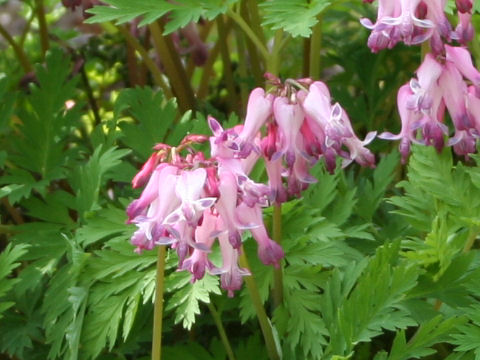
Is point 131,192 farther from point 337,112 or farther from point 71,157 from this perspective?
point 337,112

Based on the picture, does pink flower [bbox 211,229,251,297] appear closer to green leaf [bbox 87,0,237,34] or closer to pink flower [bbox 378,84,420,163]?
pink flower [bbox 378,84,420,163]

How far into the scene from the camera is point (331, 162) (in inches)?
48.6

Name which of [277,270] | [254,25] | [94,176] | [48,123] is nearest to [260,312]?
[277,270]

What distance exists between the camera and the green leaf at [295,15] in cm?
137

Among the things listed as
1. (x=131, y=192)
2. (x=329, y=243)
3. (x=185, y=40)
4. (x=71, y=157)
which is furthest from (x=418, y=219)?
(x=185, y=40)

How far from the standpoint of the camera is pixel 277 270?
1.39 meters

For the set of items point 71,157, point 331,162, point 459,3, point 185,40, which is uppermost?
point 459,3

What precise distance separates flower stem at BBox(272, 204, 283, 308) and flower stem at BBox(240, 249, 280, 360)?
0.06 metres

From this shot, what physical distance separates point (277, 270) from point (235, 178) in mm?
290

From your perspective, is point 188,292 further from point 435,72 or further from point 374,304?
point 435,72

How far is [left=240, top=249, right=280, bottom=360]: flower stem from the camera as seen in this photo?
1311 mm

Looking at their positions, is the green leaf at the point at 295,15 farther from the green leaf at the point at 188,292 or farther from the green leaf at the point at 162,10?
the green leaf at the point at 188,292

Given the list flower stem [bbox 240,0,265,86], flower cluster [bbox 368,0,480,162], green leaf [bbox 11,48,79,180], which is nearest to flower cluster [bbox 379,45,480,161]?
flower cluster [bbox 368,0,480,162]

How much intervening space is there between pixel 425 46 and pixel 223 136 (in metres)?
0.47
